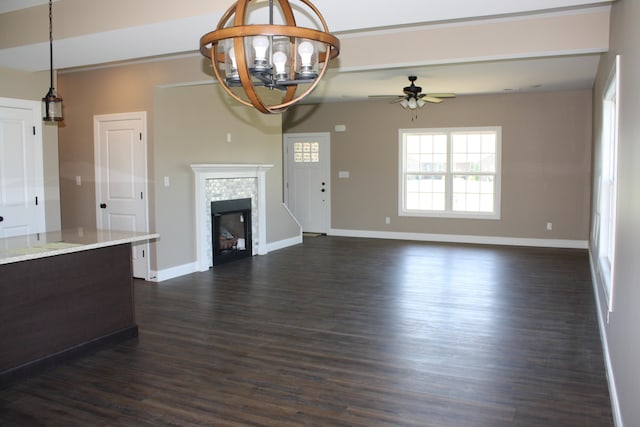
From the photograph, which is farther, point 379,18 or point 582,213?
point 582,213

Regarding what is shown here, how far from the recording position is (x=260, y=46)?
2.08 m

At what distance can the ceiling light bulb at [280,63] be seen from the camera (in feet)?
7.17

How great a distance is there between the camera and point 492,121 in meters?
9.17

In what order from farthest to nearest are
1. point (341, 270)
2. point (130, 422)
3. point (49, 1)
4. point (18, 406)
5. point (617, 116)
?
point (341, 270), point (49, 1), point (617, 116), point (18, 406), point (130, 422)

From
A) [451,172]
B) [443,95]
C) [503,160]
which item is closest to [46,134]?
[443,95]

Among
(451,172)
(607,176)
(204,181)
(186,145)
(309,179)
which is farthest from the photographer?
(309,179)

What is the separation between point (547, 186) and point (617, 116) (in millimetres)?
5909

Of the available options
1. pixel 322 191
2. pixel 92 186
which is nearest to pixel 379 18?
pixel 92 186

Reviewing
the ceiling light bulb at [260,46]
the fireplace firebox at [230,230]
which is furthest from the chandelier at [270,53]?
the fireplace firebox at [230,230]

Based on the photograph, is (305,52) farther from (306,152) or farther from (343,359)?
(306,152)

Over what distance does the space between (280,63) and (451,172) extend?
7.83 metres

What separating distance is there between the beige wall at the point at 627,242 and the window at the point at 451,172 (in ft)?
19.4

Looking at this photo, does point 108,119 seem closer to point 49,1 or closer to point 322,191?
point 49,1

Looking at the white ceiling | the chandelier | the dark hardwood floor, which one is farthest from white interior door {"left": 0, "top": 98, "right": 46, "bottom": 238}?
the chandelier
